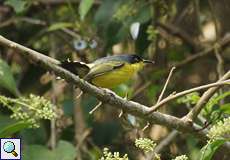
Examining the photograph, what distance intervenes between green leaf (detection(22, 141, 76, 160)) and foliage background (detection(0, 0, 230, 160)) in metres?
0.10

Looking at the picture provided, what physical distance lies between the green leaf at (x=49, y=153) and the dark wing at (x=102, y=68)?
14.6 inches

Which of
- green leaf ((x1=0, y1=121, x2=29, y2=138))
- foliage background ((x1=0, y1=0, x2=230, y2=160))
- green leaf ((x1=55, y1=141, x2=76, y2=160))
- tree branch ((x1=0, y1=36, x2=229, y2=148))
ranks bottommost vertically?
tree branch ((x1=0, y1=36, x2=229, y2=148))

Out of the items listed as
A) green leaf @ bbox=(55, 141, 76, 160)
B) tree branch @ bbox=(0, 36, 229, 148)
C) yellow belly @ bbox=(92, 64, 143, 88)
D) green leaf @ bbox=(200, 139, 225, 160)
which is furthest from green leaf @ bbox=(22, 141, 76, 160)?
green leaf @ bbox=(200, 139, 225, 160)

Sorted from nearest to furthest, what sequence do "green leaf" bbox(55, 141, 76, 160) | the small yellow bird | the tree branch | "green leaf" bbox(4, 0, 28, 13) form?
the tree branch
the small yellow bird
"green leaf" bbox(55, 141, 76, 160)
"green leaf" bbox(4, 0, 28, 13)

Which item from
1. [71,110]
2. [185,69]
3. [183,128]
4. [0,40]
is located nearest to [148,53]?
[185,69]

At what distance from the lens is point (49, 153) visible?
230 cm

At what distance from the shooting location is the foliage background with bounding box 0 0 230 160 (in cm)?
272

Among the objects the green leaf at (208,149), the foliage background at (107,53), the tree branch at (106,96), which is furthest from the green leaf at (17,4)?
the green leaf at (208,149)

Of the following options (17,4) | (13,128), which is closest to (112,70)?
(13,128)

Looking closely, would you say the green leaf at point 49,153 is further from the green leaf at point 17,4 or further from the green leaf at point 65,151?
the green leaf at point 17,4

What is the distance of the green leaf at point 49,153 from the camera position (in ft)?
7.39

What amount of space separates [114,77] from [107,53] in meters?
0.89

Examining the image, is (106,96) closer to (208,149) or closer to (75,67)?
(75,67)

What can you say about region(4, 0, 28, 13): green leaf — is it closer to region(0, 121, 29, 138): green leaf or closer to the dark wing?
the dark wing
